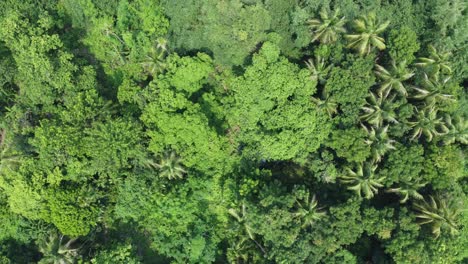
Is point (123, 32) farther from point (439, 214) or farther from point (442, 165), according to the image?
point (439, 214)

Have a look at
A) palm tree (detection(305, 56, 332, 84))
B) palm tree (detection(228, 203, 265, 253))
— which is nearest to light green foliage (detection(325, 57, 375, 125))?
palm tree (detection(305, 56, 332, 84))

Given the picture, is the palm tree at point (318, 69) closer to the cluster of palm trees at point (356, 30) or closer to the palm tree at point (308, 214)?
the cluster of palm trees at point (356, 30)

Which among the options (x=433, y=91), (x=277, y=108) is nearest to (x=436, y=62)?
(x=433, y=91)

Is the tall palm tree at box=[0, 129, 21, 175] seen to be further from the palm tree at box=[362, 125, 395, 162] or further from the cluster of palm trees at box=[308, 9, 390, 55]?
the palm tree at box=[362, 125, 395, 162]

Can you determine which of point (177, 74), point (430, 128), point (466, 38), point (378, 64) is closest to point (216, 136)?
point (177, 74)

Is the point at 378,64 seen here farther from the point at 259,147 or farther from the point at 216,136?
the point at 216,136

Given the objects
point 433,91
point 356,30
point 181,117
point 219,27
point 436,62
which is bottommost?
Result: point 181,117

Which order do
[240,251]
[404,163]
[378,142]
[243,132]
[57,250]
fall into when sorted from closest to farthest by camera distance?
1. [404,163]
2. [378,142]
3. [243,132]
4. [240,251]
5. [57,250]
